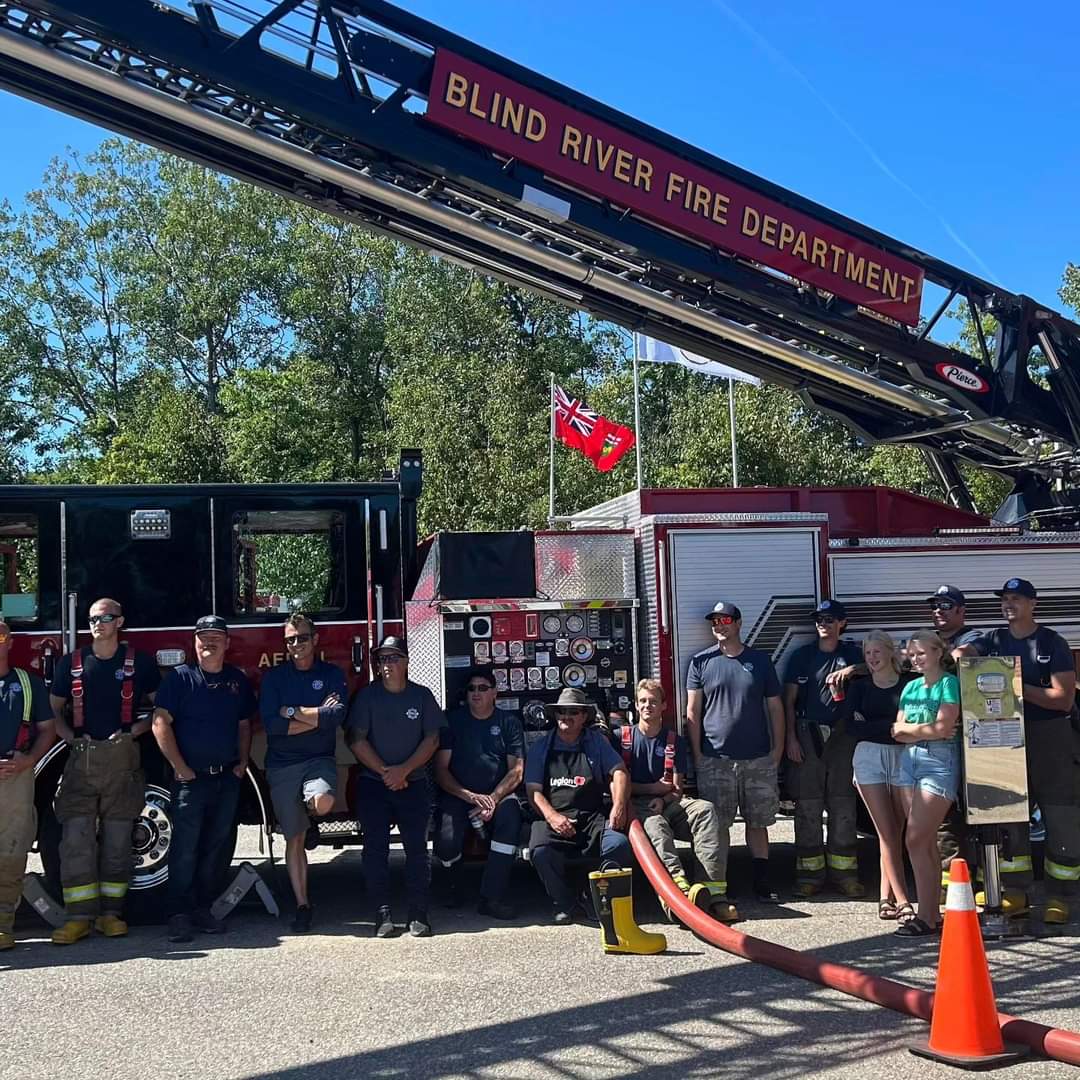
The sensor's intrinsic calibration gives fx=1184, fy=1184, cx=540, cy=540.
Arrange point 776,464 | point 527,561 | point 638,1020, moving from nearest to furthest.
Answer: point 638,1020 → point 527,561 → point 776,464

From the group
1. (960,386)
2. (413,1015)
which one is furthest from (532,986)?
(960,386)

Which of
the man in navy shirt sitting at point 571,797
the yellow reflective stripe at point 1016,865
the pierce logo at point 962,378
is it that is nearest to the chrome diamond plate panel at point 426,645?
the man in navy shirt sitting at point 571,797

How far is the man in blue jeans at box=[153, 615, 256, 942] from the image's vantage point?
6676mm

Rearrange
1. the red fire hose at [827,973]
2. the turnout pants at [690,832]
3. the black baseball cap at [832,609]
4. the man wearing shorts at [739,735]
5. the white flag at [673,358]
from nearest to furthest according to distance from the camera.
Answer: the red fire hose at [827,973]
the turnout pants at [690,832]
the man wearing shorts at [739,735]
the black baseball cap at [832,609]
the white flag at [673,358]

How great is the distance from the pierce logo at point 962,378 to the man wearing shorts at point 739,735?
2.92m

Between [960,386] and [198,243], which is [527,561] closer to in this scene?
[960,386]

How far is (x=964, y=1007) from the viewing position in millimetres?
4434

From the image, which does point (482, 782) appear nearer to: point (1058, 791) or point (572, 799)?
point (572, 799)

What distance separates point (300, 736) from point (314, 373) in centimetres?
2594

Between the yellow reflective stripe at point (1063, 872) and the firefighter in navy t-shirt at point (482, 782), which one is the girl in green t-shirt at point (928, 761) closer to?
the yellow reflective stripe at point (1063, 872)

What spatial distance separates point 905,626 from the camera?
801cm

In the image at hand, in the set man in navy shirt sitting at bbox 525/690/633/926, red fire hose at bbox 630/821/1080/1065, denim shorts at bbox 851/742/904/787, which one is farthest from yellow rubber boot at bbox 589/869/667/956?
denim shorts at bbox 851/742/904/787

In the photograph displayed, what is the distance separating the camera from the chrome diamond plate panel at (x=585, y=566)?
777 centimetres

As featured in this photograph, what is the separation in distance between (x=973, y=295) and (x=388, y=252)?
28239 mm
